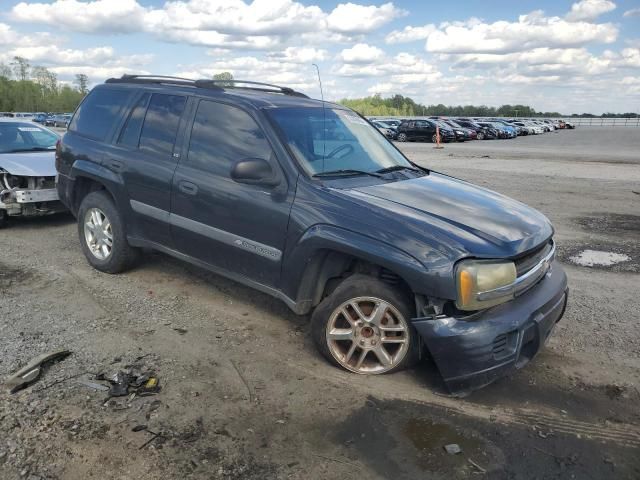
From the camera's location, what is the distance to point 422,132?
3469 centimetres

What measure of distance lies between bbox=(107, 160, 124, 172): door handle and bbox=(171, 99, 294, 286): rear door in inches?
32.7

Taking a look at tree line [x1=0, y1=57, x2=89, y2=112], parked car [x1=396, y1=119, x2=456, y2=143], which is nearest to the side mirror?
parked car [x1=396, y1=119, x2=456, y2=143]

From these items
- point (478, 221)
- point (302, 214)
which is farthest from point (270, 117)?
point (478, 221)

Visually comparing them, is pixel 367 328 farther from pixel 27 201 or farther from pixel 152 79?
pixel 27 201

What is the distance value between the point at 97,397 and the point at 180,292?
6.31 ft

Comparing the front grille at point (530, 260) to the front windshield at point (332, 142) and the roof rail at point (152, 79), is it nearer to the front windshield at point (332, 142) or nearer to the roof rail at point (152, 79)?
the front windshield at point (332, 142)

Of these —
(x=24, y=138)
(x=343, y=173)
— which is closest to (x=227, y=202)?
(x=343, y=173)

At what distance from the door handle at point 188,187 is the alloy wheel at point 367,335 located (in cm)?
159

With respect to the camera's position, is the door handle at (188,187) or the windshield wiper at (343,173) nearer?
the windshield wiper at (343,173)

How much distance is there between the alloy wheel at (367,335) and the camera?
353 cm

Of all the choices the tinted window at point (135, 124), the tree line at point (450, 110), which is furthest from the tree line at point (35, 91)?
the tinted window at point (135, 124)

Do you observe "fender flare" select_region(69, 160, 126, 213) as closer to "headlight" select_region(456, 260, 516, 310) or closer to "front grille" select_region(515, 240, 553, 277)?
"headlight" select_region(456, 260, 516, 310)

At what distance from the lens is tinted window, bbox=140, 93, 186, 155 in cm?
472

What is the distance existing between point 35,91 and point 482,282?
10860cm
